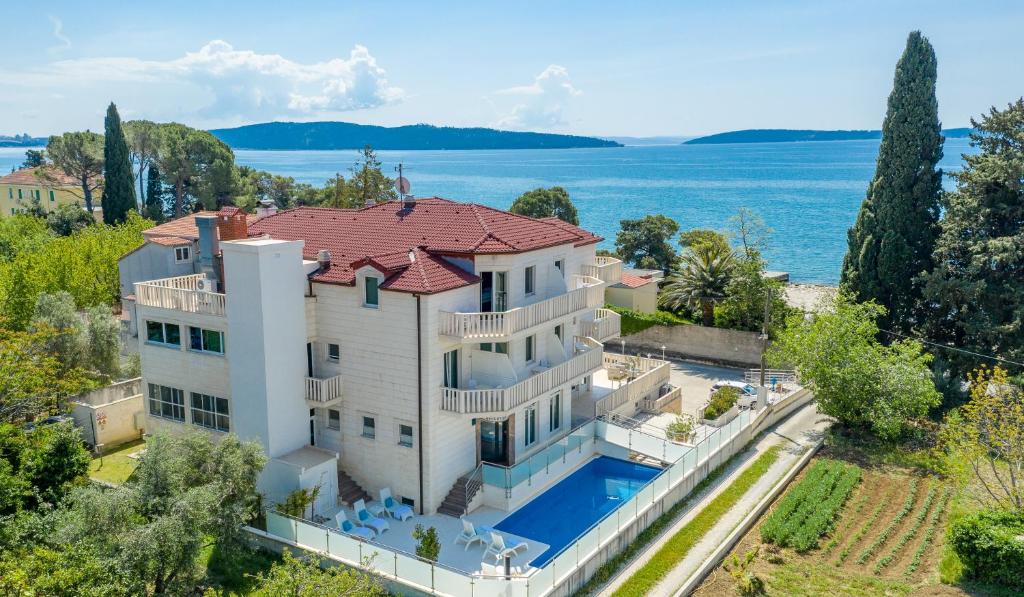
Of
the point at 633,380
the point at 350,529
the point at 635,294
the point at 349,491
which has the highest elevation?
the point at 635,294

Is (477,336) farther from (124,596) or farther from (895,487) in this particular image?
(895,487)

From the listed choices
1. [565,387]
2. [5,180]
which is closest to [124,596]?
[565,387]

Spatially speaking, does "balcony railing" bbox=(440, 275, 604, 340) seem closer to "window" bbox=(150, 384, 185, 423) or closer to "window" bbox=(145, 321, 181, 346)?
"window" bbox=(145, 321, 181, 346)

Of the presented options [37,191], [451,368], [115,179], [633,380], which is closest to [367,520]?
[451,368]

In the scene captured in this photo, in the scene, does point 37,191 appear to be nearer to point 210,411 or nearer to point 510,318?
point 210,411

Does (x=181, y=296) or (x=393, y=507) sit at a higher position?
(x=181, y=296)

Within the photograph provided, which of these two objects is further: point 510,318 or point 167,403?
point 167,403

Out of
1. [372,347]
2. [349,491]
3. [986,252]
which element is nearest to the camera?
[372,347]

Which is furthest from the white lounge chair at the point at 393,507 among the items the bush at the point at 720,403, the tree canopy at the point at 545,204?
the tree canopy at the point at 545,204
